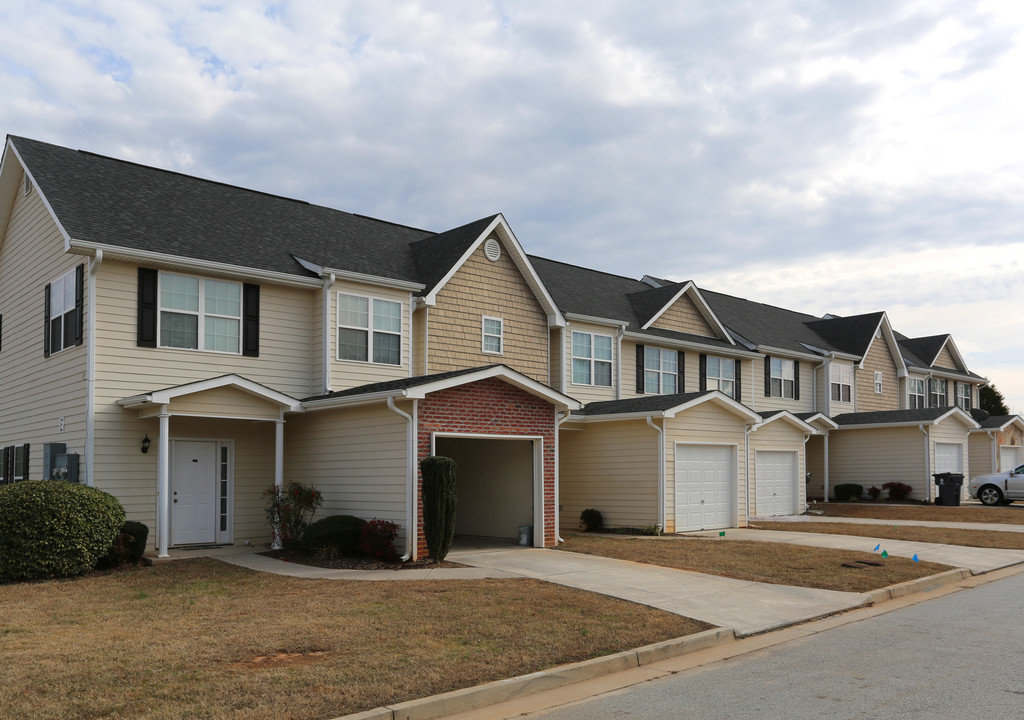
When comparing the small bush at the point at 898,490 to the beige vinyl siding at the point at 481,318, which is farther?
the small bush at the point at 898,490

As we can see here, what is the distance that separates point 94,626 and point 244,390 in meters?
7.84

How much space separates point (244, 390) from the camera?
57.4 ft

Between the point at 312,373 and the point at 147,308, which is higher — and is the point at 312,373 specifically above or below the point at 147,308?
below

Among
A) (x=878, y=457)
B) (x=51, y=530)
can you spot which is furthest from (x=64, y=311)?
(x=878, y=457)

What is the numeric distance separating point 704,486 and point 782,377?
13639mm

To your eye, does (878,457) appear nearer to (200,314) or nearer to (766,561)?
(766,561)

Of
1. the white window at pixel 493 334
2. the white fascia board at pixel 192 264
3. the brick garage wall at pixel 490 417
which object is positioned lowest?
the brick garage wall at pixel 490 417

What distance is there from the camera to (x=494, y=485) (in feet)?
70.7

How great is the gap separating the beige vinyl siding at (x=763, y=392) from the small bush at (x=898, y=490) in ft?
14.9

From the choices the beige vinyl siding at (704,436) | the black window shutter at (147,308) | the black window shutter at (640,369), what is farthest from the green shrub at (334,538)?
the black window shutter at (640,369)

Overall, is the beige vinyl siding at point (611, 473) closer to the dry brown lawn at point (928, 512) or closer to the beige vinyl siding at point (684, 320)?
the beige vinyl siding at point (684, 320)

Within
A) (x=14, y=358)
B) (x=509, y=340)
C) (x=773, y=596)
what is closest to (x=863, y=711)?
(x=773, y=596)

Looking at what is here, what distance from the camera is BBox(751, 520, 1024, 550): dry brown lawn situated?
787 inches

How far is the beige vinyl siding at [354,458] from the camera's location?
54.9ft
